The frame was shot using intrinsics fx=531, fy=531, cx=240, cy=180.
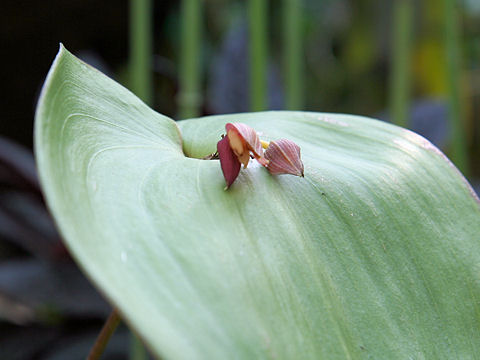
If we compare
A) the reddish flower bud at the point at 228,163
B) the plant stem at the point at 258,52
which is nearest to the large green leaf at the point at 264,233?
the reddish flower bud at the point at 228,163

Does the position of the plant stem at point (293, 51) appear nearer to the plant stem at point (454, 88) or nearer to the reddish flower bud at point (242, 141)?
the plant stem at point (454, 88)

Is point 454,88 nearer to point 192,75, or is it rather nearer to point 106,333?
point 192,75

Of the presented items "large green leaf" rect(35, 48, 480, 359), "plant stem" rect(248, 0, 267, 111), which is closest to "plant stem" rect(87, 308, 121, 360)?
"large green leaf" rect(35, 48, 480, 359)

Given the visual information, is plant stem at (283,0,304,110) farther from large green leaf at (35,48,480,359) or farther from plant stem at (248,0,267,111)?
large green leaf at (35,48,480,359)

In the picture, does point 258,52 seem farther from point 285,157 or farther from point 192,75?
point 285,157

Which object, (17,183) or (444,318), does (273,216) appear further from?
(17,183)

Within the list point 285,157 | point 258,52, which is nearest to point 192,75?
point 258,52

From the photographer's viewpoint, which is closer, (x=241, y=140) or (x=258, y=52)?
(x=241, y=140)
